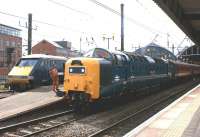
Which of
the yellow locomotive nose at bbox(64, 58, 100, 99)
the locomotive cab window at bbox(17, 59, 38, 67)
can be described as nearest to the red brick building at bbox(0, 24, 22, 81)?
the locomotive cab window at bbox(17, 59, 38, 67)

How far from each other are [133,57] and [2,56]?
6635 centimetres

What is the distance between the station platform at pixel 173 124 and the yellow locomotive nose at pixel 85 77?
3.27m

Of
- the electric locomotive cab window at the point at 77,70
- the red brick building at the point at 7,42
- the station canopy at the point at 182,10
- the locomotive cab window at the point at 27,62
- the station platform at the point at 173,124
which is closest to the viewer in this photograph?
the station platform at the point at 173,124

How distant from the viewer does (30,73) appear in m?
22.8

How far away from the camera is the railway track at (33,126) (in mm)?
12703

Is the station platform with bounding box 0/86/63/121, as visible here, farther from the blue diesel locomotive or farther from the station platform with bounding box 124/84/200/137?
the station platform with bounding box 124/84/200/137

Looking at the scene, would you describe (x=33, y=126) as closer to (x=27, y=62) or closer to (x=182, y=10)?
(x=27, y=62)

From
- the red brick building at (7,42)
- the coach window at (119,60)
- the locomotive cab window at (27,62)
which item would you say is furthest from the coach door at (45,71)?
the red brick building at (7,42)

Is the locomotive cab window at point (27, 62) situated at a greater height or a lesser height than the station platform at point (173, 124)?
greater

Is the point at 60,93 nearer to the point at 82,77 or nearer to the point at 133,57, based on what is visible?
the point at 82,77

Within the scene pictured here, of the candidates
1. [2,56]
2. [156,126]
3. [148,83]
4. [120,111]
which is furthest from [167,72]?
[2,56]

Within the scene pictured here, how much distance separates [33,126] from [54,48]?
318ft

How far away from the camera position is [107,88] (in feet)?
55.9

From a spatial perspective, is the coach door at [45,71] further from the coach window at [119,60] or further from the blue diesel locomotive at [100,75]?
the coach window at [119,60]
